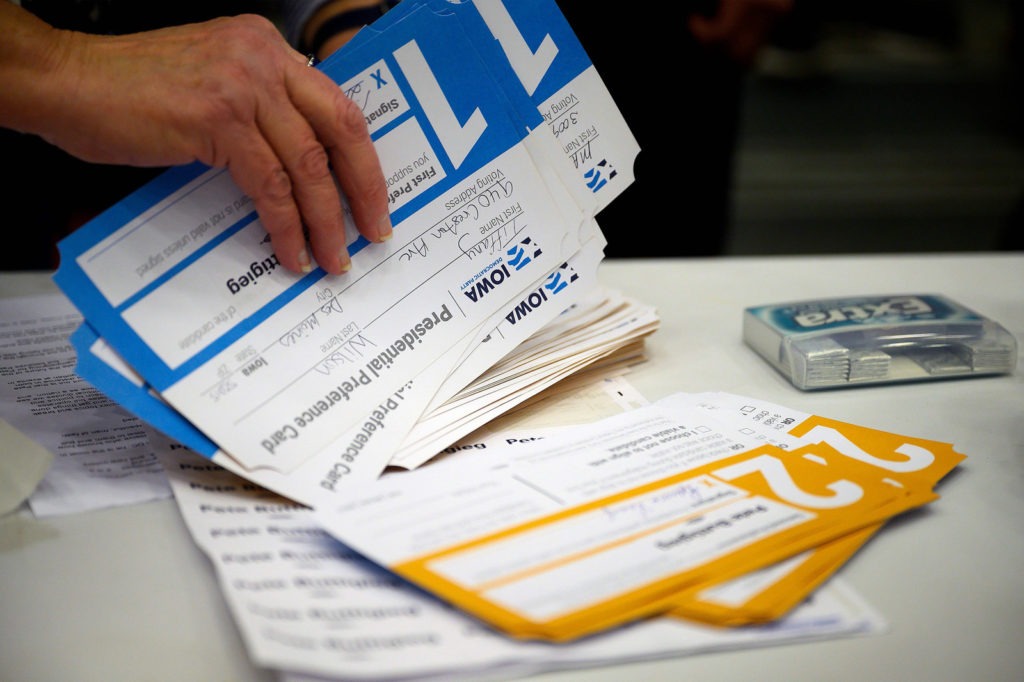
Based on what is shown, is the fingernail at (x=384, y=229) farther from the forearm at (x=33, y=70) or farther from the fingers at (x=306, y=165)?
the forearm at (x=33, y=70)

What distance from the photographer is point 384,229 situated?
0.66 m

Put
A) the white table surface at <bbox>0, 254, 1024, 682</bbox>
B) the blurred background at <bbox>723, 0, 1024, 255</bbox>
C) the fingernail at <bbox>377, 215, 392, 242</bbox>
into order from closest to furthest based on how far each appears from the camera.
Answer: the white table surface at <bbox>0, 254, 1024, 682</bbox> < the fingernail at <bbox>377, 215, 392, 242</bbox> < the blurred background at <bbox>723, 0, 1024, 255</bbox>

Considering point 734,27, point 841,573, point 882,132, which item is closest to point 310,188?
point 841,573

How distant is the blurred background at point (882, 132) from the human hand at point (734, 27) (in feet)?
4.44

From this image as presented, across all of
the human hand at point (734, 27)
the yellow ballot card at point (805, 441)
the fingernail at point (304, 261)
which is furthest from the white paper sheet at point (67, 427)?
the human hand at point (734, 27)

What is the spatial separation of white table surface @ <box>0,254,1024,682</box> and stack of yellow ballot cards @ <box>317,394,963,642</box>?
0.09 feet

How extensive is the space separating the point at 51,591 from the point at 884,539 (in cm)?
52

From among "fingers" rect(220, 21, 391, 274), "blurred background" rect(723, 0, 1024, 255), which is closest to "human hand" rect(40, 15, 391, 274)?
"fingers" rect(220, 21, 391, 274)

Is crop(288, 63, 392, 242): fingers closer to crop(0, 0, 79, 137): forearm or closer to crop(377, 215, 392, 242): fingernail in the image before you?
crop(377, 215, 392, 242): fingernail

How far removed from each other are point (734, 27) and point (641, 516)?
55.1 inches

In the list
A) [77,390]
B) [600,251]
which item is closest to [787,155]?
[600,251]

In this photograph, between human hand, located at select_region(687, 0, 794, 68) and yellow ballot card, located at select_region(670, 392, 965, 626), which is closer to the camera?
yellow ballot card, located at select_region(670, 392, 965, 626)

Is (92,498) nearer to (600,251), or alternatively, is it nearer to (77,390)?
(77,390)

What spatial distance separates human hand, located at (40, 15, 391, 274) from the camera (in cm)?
57
